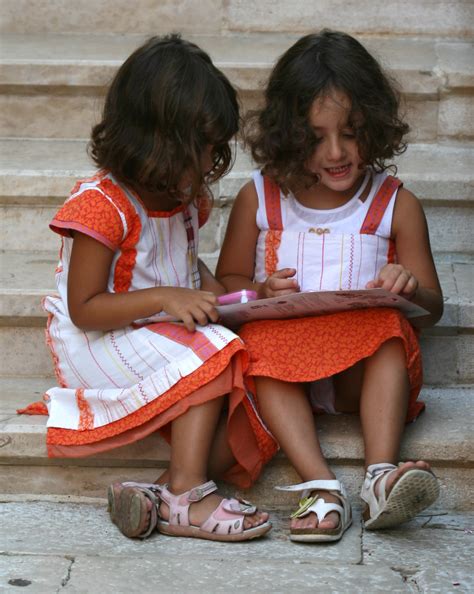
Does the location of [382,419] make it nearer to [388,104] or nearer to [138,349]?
[138,349]

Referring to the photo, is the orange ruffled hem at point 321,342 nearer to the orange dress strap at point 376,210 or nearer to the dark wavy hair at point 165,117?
the orange dress strap at point 376,210

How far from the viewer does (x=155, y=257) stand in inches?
107

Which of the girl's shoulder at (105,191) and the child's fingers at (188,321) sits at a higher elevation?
the girl's shoulder at (105,191)

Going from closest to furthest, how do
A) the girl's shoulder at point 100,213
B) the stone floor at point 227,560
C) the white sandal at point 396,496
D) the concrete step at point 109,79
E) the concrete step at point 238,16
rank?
the stone floor at point 227,560, the white sandal at point 396,496, the girl's shoulder at point 100,213, the concrete step at point 109,79, the concrete step at point 238,16

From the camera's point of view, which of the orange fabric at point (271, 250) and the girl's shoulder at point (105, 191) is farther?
the orange fabric at point (271, 250)

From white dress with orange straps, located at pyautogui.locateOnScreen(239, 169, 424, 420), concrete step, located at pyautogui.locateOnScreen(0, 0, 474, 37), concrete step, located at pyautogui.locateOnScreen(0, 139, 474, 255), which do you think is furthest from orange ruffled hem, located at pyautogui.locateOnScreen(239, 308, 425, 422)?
concrete step, located at pyautogui.locateOnScreen(0, 0, 474, 37)

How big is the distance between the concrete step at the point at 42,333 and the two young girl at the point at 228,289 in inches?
10.8

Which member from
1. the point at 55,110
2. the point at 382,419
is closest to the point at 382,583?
the point at 382,419

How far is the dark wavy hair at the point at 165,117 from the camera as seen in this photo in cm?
252

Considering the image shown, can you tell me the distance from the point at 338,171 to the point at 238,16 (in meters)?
1.77

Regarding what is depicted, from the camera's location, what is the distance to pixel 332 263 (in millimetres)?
2797

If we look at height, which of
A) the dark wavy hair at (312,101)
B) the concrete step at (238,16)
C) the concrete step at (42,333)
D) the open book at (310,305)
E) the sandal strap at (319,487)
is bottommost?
the sandal strap at (319,487)

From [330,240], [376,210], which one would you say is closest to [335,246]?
[330,240]

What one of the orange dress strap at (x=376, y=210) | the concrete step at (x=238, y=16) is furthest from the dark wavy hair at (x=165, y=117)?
the concrete step at (x=238, y=16)
